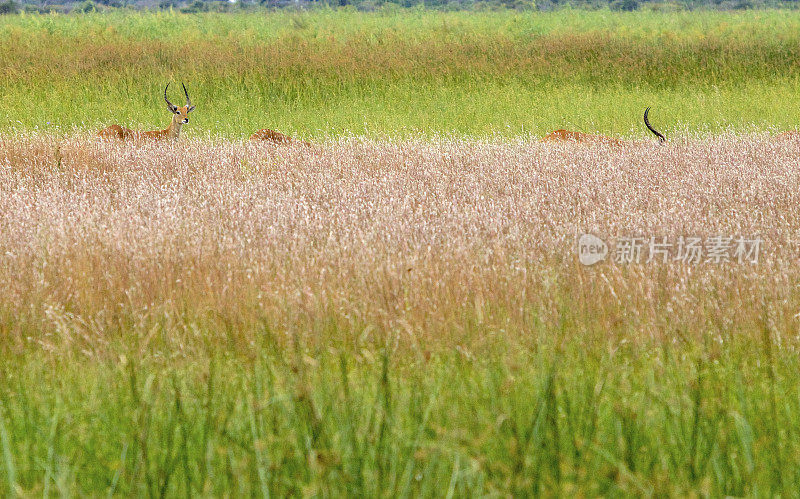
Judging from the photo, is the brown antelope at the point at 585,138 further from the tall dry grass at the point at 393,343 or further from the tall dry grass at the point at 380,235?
the tall dry grass at the point at 393,343

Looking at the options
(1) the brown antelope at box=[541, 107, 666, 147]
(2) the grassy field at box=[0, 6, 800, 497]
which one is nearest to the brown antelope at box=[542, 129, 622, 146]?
(1) the brown antelope at box=[541, 107, 666, 147]

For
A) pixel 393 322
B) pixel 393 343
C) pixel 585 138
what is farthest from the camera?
pixel 585 138

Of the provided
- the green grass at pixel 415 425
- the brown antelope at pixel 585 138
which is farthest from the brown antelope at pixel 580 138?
the green grass at pixel 415 425

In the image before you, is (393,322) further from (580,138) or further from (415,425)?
(580,138)

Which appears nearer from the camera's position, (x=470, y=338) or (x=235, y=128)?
(x=470, y=338)

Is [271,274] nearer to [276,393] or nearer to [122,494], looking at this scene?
[276,393]

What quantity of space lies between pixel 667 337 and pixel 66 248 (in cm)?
305

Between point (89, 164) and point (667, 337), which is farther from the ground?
point (667, 337)

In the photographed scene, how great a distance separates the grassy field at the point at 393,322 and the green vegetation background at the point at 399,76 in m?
3.90

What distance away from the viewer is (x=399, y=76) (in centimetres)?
1673

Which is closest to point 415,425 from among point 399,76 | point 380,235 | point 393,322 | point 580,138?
point 393,322

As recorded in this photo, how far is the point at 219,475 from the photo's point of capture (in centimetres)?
214

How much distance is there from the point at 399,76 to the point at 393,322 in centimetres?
1396

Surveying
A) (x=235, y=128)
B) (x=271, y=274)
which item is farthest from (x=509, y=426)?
(x=235, y=128)
